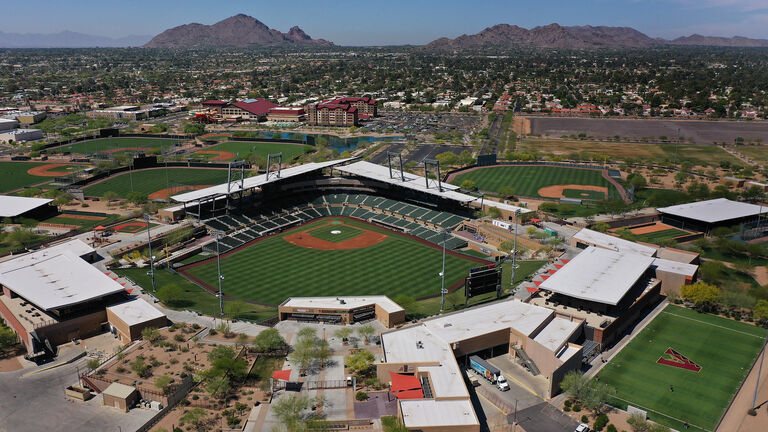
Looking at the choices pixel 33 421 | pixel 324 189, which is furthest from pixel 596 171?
pixel 33 421

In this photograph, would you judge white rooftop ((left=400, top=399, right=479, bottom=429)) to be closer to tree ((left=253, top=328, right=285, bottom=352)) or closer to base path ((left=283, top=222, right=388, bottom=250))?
tree ((left=253, top=328, right=285, bottom=352))

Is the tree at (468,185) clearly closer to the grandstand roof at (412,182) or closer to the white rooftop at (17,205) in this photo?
the grandstand roof at (412,182)

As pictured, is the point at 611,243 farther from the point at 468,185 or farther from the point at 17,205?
the point at 17,205

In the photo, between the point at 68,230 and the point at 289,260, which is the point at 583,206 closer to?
the point at 289,260

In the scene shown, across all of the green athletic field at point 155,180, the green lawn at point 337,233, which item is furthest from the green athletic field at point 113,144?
the green lawn at point 337,233

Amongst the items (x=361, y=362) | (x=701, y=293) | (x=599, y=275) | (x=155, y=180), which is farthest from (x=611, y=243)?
(x=155, y=180)

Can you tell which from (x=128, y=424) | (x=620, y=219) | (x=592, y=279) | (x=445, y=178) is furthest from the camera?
(x=445, y=178)
